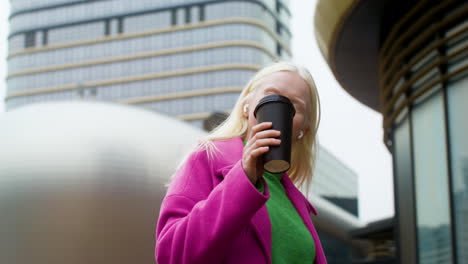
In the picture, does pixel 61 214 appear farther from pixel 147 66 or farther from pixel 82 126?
pixel 147 66

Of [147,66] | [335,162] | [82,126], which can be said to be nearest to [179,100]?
[147,66]

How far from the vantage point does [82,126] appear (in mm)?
11719

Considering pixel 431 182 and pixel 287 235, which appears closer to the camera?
pixel 287 235

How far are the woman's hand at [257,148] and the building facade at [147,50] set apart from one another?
61.7 meters

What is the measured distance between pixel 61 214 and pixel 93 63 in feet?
206

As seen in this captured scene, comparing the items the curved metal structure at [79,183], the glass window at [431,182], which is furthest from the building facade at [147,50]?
the glass window at [431,182]

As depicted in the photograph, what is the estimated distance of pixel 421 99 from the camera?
1002 cm

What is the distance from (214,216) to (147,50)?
70.0 meters

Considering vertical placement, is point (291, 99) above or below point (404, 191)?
below

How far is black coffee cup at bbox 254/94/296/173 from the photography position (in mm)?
1501

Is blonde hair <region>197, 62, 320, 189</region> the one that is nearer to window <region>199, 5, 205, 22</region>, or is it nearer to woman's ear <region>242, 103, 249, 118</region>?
woman's ear <region>242, 103, 249, 118</region>

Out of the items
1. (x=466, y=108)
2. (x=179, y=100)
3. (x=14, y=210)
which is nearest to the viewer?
(x=466, y=108)

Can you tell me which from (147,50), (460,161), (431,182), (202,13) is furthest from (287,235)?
(147,50)

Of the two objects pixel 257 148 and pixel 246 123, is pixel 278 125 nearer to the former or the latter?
pixel 257 148
